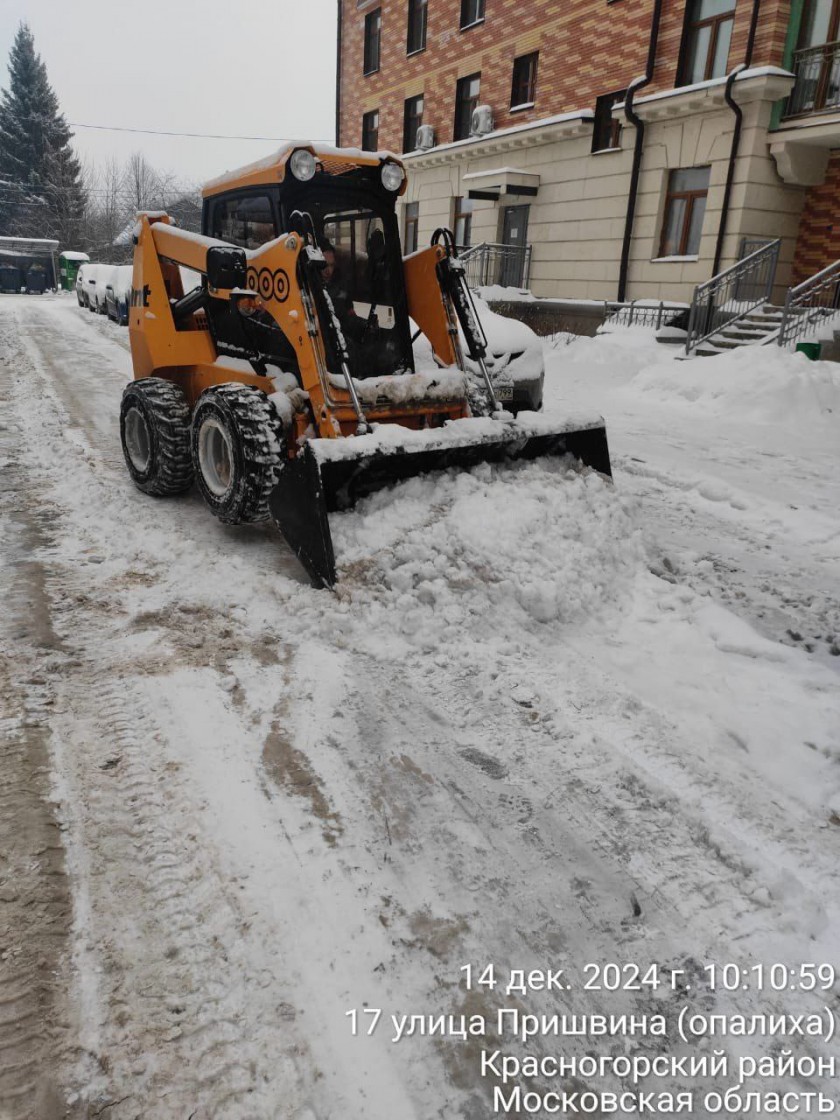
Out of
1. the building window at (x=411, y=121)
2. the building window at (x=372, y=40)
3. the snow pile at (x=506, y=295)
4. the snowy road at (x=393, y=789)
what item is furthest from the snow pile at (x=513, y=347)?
the building window at (x=372, y=40)

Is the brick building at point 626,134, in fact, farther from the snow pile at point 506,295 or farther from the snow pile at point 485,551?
the snow pile at point 485,551

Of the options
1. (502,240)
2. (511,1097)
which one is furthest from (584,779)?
(502,240)

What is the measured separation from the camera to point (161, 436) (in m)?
5.58

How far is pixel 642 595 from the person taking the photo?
174 inches

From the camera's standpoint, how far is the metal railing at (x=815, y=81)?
514 inches

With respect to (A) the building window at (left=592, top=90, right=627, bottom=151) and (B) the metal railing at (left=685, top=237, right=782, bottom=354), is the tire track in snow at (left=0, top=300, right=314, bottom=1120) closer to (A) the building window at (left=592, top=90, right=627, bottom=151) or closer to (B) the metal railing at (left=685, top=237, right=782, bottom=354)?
(B) the metal railing at (left=685, top=237, right=782, bottom=354)

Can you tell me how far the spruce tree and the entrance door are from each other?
154 ft

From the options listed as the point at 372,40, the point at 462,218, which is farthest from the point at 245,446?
the point at 372,40

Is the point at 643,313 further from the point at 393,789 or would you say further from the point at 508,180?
the point at 393,789

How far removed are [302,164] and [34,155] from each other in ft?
211

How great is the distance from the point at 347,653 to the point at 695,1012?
218 cm

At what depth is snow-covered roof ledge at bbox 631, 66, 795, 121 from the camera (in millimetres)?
13156

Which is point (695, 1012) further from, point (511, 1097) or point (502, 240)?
point (502, 240)

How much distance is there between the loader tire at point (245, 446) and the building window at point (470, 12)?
21.3 m
